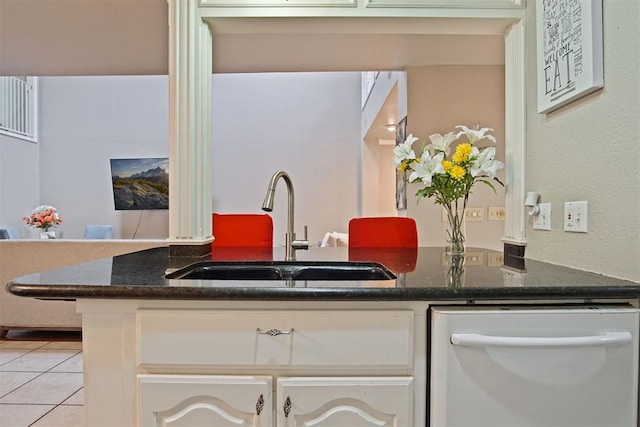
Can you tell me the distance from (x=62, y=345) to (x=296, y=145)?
425 centimetres

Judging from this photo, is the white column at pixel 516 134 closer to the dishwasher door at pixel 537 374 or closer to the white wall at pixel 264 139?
the dishwasher door at pixel 537 374

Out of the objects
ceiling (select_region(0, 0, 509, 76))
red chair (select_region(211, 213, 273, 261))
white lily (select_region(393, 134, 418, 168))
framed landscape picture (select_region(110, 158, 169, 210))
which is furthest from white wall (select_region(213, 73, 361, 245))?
white lily (select_region(393, 134, 418, 168))

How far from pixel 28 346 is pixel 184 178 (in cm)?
261

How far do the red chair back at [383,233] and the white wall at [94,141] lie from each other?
524 centimetres

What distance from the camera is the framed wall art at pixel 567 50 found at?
117cm

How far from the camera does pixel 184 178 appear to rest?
5.15ft

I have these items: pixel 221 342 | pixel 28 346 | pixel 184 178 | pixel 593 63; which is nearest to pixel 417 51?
pixel 593 63

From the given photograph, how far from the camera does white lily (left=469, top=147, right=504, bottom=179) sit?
155cm

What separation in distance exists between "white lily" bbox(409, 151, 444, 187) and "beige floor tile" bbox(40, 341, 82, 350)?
2.98 meters

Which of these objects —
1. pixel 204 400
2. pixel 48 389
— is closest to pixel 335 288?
pixel 204 400

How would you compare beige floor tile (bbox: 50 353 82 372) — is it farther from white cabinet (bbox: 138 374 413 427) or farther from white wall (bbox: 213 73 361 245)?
white wall (bbox: 213 73 361 245)

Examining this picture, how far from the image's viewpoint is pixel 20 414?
210 cm

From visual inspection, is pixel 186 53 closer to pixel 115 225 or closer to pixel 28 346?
pixel 28 346

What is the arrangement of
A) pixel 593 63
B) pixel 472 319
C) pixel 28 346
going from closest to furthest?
1. pixel 472 319
2. pixel 593 63
3. pixel 28 346
